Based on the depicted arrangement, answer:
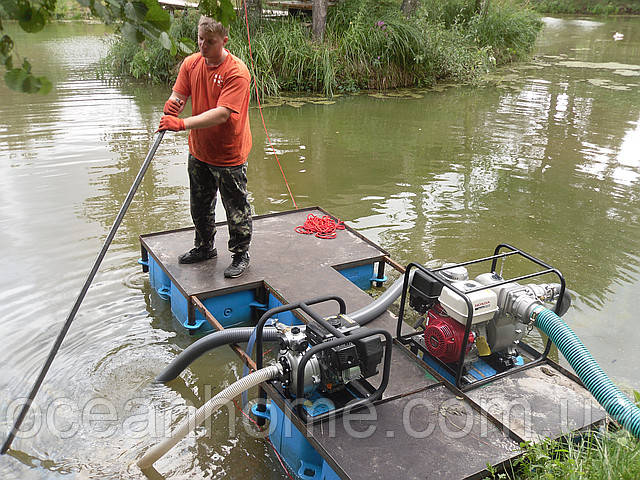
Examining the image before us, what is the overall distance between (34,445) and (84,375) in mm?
552

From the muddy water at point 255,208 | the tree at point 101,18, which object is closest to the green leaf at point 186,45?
the tree at point 101,18

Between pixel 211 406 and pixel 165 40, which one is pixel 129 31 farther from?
pixel 211 406

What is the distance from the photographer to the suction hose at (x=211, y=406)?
2.49m

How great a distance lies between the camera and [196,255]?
4.09 m

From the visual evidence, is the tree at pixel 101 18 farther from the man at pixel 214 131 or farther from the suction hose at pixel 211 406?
the man at pixel 214 131

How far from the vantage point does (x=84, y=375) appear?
3375mm

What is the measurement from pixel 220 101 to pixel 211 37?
0.38 metres

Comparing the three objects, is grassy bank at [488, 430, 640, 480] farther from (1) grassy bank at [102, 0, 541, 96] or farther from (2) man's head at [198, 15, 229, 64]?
(1) grassy bank at [102, 0, 541, 96]

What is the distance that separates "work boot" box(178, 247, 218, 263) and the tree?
2861 mm

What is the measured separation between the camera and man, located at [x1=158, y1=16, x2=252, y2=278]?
340cm

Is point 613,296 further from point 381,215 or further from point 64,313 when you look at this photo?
point 64,313

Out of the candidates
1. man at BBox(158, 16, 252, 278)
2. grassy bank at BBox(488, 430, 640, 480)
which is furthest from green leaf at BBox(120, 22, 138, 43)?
grassy bank at BBox(488, 430, 640, 480)

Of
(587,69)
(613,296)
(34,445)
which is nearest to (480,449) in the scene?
(34,445)

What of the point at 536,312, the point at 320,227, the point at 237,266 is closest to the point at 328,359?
the point at 536,312
